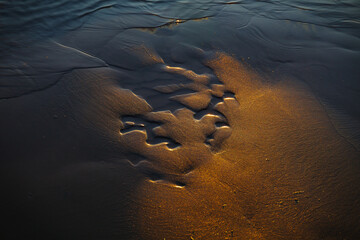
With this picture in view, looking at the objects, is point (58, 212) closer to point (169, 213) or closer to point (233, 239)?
point (169, 213)

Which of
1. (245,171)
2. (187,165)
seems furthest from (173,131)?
(245,171)

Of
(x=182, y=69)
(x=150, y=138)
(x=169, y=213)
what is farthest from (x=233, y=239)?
(x=182, y=69)

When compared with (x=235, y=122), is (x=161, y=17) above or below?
above

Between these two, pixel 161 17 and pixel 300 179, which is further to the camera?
pixel 161 17

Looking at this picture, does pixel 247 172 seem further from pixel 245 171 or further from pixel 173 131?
pixel 173 131

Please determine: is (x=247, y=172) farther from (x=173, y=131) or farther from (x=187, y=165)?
(x=173, y=131)

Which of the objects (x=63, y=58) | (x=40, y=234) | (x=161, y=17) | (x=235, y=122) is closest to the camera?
(x=40, y=234)

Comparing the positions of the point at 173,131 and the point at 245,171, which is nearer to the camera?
the point at 245,171

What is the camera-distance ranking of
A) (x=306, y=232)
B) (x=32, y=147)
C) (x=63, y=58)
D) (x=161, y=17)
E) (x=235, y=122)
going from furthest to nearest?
1. (x=161, y=17)
2. (x=63, y=58)
3. (x=235, y=122)
4. (x=32, y=147)
5. (x=306, y=232)
